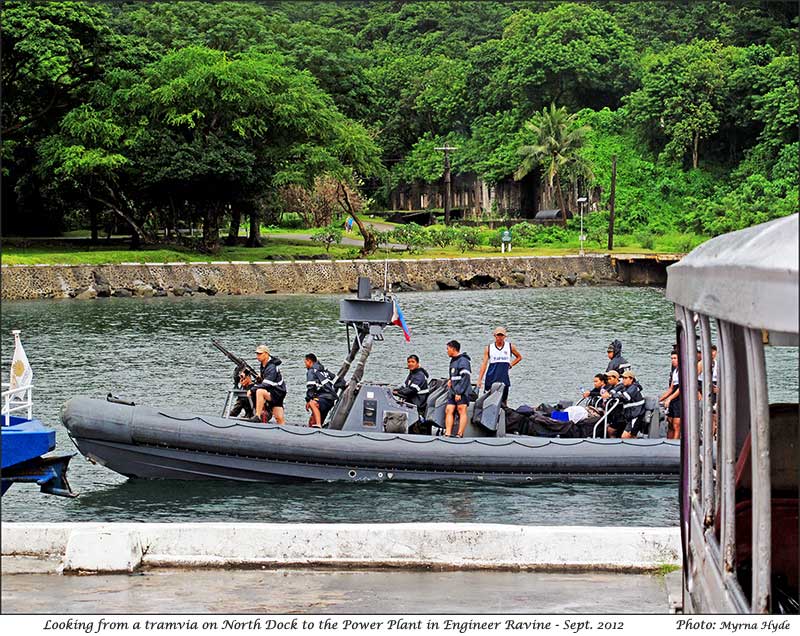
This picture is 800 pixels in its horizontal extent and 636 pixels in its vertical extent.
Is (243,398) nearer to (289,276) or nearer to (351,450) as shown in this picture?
(351,450)

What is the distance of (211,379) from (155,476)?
12.8 meters

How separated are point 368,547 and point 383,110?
240ft

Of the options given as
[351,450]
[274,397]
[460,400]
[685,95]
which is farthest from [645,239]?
[351,450]

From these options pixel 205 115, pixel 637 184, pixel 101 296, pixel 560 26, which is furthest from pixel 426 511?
pixel 560 26

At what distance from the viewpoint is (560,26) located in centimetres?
7238

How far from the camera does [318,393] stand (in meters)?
15.5

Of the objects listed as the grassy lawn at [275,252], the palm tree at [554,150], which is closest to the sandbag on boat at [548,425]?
the grassy lawn at [275,252]

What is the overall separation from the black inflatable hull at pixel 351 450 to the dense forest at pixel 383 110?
122 ft

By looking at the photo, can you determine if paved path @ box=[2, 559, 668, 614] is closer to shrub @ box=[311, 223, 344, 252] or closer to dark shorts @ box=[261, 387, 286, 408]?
dark shorts @ box=[261, 387, 286, 408]

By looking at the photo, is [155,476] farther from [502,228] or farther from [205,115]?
[502,228]

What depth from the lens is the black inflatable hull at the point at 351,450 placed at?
14.6m

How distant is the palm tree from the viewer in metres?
66.6

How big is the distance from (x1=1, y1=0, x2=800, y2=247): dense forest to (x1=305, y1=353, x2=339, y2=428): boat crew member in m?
36.8

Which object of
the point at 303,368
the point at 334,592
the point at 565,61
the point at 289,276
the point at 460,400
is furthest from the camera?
the point at 565,61
